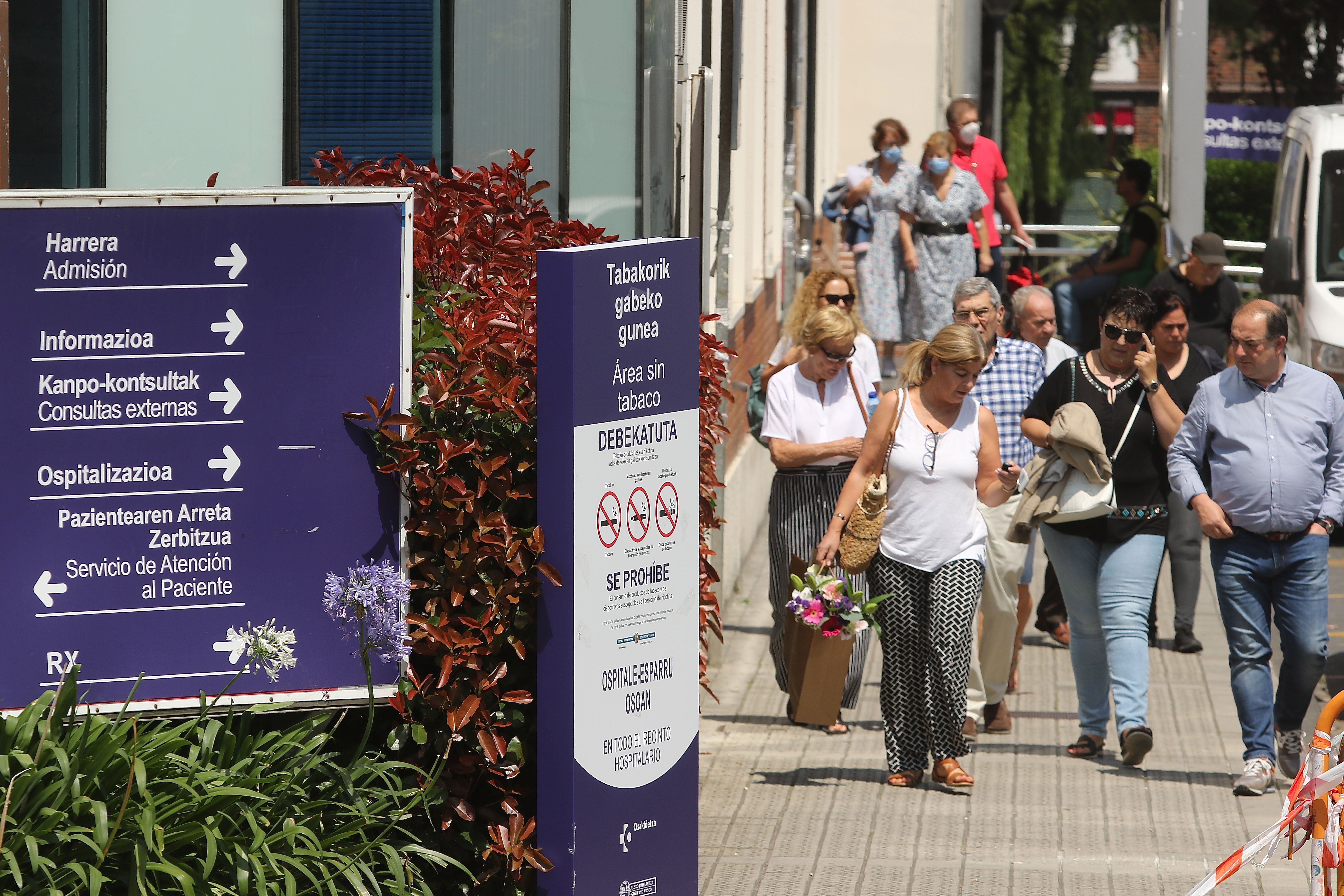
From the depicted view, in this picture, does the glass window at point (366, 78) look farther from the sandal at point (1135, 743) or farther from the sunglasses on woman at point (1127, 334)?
the sandal at point (1135, 743)

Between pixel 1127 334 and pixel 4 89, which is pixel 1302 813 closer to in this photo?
pixel 1127 334

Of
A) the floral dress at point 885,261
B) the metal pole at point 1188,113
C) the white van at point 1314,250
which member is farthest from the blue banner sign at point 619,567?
the metal pole at point 1188,113

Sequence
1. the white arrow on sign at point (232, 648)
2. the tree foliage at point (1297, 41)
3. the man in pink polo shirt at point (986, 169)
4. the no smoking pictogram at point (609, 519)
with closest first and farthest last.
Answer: the white arrow on sign at point (232, 648), the no smoking pictogram at point (609, 519), the man in pink polo shirt at point (986, 169), the tree foliage at point (1297, 41)

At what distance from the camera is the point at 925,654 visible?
735cm

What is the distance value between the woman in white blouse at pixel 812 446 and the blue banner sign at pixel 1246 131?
24.5 m

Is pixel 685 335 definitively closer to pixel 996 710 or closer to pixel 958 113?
pixel 996 710

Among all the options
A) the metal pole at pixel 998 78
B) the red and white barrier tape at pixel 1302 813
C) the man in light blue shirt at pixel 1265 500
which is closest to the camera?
the red and white barrier tape at pixel 1302 813

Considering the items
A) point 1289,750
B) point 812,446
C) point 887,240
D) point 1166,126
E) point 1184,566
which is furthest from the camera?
point 1166,126

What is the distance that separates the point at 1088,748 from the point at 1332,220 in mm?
7217

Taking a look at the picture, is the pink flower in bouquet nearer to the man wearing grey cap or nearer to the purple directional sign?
the purple directional sign

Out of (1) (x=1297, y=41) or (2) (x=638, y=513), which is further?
(1) (x=1297, y=41)

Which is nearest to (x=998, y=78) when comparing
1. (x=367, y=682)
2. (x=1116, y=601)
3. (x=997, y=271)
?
(x=997, y=271)

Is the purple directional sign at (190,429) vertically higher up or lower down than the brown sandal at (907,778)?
higher up

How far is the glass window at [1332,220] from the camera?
44.2 ft
